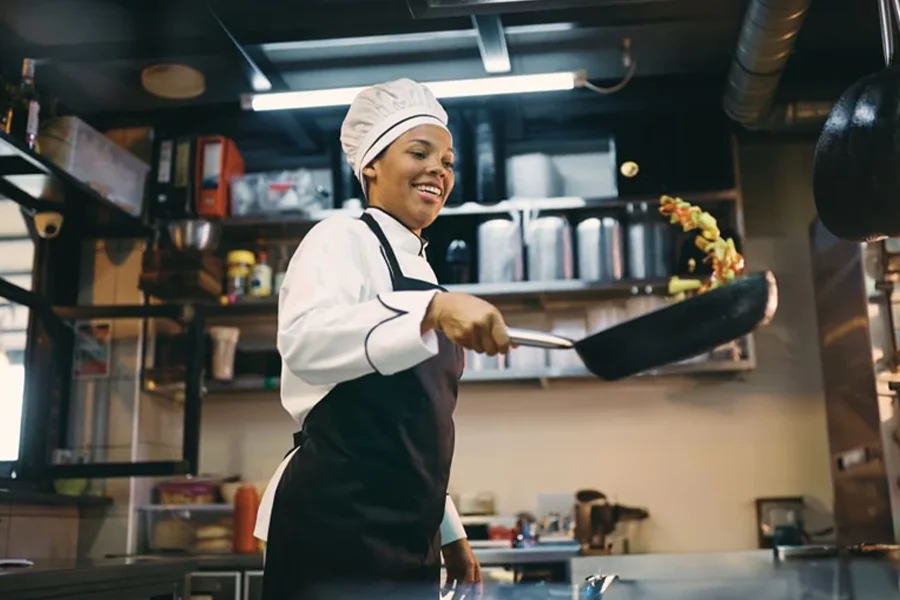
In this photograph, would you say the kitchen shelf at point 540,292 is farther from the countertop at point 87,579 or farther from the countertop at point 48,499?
the countertop at point 87,579

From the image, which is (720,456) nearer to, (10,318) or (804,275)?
(804,275)

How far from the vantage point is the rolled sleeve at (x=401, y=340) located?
3.64ft

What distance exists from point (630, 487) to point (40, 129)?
2601 millimetres

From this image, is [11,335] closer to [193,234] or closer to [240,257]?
[193,234]

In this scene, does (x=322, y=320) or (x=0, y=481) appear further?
(x=0, y=481)

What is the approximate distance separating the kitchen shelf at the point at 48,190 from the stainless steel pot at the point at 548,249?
5.09 feet

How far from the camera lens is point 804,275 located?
4012 millimetres

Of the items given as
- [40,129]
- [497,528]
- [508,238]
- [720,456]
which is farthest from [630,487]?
[40,129]

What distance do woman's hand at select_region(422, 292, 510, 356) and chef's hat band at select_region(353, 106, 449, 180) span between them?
0.39 m

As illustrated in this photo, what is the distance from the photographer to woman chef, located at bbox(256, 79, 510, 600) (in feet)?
3.70

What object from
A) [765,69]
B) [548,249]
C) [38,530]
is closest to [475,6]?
[765,69]

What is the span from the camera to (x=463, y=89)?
3268 millimetres

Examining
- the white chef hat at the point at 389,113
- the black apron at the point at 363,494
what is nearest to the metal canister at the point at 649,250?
the white chef hat at the point at 389,113

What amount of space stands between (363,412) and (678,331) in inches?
16.8
